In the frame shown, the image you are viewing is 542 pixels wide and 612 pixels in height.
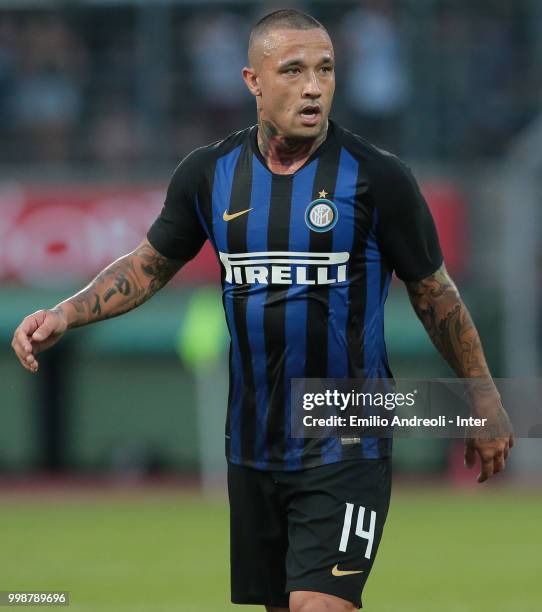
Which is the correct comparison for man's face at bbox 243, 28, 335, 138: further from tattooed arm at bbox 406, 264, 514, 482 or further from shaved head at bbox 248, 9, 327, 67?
tattooed arm at bbox 406, 264, 514, 482

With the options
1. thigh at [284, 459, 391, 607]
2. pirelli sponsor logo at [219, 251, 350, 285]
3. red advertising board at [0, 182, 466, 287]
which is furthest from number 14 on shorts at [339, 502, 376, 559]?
red advertising board at [0, 182, 466, 287]

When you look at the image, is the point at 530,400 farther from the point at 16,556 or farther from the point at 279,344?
the point at 16,556

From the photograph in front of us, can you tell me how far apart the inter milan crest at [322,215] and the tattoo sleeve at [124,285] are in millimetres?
648

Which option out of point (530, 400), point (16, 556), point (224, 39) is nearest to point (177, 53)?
point (224, 39)

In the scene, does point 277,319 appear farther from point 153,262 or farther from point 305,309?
point 153,262

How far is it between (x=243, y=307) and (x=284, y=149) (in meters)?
0.55

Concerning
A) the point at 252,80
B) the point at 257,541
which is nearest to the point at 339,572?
the point at 257,541

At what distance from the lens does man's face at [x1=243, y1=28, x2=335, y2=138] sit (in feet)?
16.4

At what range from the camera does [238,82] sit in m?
17.8

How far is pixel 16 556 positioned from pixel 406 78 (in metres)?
8.81

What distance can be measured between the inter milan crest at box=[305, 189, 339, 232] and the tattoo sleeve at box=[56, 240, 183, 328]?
0.65 metres

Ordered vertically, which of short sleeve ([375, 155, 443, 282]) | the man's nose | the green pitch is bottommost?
the green pitch

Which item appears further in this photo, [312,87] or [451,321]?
[451,321]

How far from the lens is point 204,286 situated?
17.6 meters
